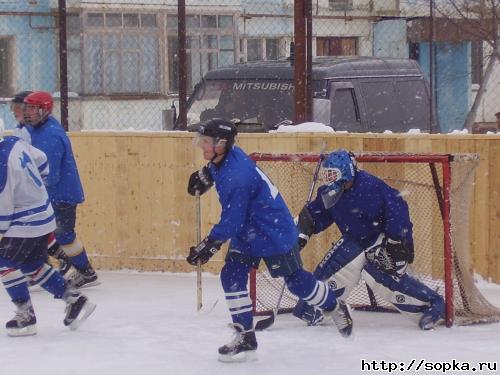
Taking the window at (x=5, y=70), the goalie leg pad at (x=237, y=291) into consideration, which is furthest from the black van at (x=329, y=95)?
the window at (x=5, y=70)

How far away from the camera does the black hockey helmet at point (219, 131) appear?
702 cm

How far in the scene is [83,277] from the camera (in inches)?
380

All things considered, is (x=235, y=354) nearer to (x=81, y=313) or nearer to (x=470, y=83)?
(x=81, y=313)

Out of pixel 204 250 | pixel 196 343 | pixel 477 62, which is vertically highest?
pixel 477 62

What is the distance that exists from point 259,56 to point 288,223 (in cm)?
1716

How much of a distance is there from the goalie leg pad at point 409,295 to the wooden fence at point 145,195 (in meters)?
1.88

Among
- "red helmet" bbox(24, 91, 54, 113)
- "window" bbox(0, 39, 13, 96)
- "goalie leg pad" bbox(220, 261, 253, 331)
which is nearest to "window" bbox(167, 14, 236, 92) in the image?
"window" bbox(0, 39, 13, 96)

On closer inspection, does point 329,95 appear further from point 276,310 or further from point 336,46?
point 336,46

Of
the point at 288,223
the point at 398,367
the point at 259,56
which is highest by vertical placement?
the point at 259,56

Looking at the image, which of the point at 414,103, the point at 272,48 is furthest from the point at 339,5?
the point at 414,103

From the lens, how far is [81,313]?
8.25 metres

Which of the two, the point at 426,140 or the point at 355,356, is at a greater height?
the point at 426,140

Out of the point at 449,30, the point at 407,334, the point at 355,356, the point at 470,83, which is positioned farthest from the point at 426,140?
the point at 470,83

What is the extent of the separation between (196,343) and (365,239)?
1295 mm
